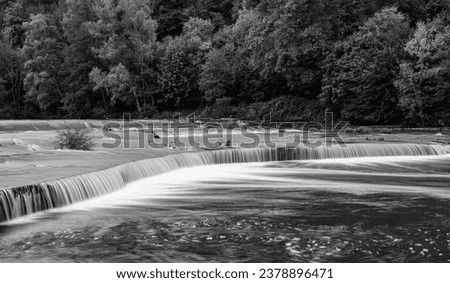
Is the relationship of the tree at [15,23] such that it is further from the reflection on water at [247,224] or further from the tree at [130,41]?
the reflection on water at [247,224]

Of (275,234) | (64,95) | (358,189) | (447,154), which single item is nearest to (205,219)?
(275,234)

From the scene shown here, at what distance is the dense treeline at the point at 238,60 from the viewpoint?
3444 centimetres

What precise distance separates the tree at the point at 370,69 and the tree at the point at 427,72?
1.25 meters

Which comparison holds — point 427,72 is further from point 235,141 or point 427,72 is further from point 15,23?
point 15,23

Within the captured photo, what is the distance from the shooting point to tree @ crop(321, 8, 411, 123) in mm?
34531

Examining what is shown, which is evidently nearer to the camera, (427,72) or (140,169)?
(140,169)

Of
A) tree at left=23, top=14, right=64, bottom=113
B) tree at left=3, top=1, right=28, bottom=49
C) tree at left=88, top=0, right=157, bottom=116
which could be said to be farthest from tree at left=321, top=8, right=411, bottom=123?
tree at left=3, top=1, right=28, bottom=49

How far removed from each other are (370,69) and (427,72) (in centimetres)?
425

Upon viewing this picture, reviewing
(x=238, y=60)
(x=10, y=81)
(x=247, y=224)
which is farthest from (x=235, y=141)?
(x=10, y=81)

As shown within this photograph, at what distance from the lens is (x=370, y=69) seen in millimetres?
34750

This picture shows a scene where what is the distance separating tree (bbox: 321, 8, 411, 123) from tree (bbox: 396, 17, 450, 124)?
125 centimetres

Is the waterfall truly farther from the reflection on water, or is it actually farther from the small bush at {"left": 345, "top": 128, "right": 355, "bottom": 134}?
the small bush at {"left": 345, "top": 128, "right": 355, "bottom": 134}
